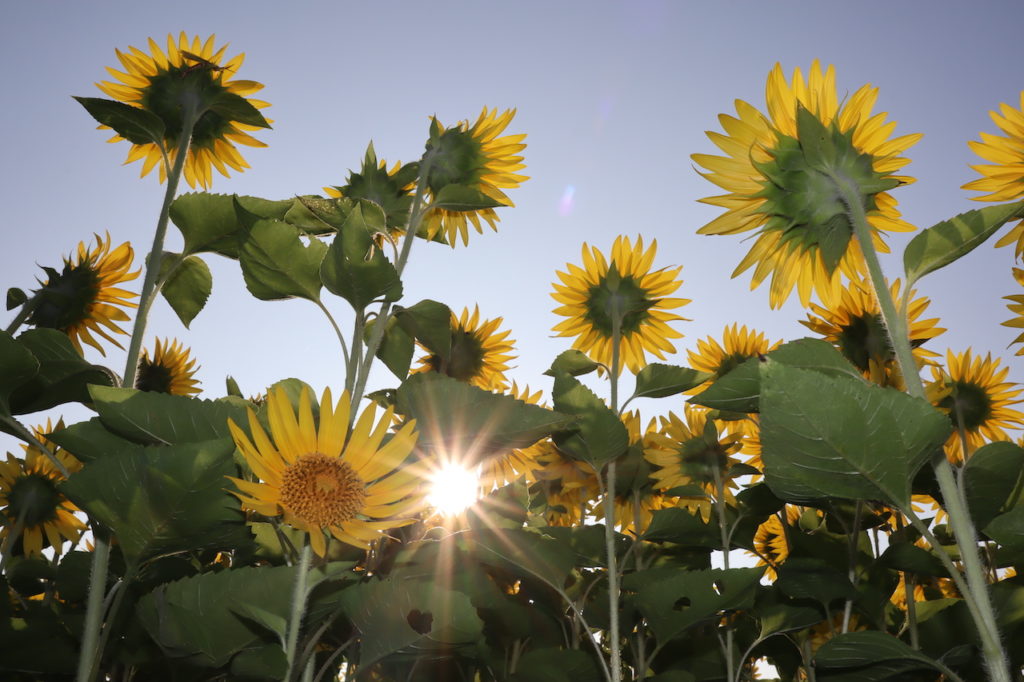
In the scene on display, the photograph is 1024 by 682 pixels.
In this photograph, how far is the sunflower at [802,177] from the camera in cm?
124

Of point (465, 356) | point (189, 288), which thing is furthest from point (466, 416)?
point (465, 356)

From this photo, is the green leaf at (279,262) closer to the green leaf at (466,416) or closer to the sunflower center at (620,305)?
the green leaf at (466,416)

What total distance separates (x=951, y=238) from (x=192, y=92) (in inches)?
62.0

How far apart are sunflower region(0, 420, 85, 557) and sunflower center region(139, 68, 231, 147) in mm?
1511

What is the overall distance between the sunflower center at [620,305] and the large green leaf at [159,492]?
63.5 inches

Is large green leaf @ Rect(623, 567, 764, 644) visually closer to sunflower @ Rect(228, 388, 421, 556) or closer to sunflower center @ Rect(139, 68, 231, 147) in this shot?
sunflower @ Rect(228, 388, 421, 556)

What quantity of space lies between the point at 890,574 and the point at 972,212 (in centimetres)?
145

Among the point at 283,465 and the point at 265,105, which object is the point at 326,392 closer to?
the point at 283,465

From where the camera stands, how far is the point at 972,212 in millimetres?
1013

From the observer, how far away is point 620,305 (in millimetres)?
2473

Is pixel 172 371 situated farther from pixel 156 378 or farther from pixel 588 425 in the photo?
pixel 588 425

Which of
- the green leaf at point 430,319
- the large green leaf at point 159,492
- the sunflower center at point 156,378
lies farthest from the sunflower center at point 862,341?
the sunflower center at point 156,378

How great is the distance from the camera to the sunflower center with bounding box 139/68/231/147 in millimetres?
1667

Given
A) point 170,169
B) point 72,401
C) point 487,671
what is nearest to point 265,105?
point 170,169
